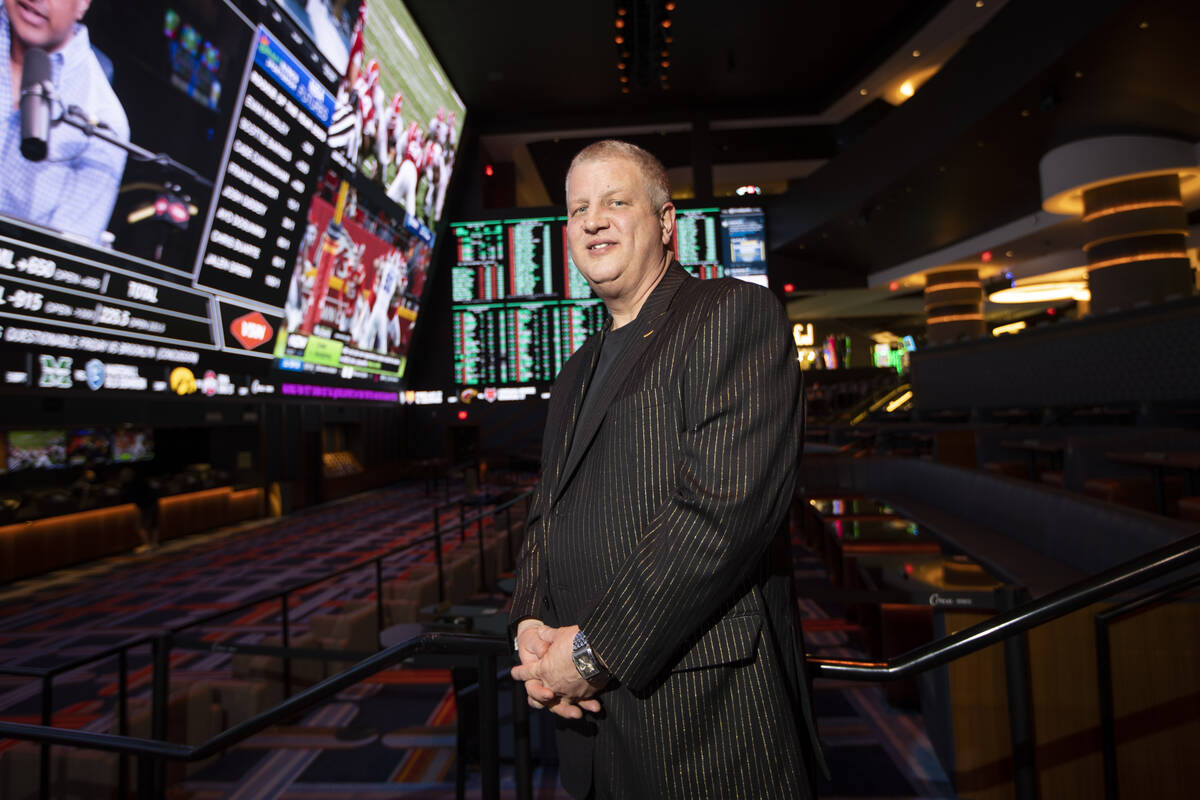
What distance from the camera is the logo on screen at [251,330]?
654cm

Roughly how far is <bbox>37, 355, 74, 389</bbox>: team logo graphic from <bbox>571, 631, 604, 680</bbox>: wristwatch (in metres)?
5.74

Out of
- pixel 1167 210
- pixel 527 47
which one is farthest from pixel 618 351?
pixel 1167 210

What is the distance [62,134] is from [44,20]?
71 centimetres

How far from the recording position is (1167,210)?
903 cm

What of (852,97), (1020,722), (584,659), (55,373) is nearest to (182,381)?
(55,373)

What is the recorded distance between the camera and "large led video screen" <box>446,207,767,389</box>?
1053 cm

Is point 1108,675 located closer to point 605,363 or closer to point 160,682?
point 605,363

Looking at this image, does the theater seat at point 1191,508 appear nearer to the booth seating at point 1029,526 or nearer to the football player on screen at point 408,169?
the booth seating at point 1029,526

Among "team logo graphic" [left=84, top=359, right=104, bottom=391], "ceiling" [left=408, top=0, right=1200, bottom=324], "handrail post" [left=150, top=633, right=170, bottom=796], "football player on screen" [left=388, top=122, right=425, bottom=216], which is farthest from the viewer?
"football player on screen" [left=388, top=122, right=425, bottom=216]

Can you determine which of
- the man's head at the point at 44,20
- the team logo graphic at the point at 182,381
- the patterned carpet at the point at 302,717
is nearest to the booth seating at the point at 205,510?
the patterned carpet at the point at 302,717

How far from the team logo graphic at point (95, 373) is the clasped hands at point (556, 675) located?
5.82 metres

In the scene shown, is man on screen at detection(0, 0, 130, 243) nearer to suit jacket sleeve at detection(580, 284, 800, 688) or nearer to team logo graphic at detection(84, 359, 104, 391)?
team logo graphic at detection(84, 359, 104, 391)

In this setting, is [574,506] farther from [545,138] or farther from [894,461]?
[545,138]

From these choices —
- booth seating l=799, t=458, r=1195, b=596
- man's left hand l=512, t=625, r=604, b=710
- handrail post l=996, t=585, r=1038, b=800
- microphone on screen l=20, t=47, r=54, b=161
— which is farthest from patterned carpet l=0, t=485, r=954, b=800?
microphone on screen l=20, t=47, r=54, b=161
